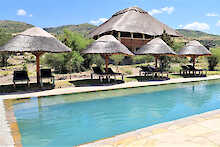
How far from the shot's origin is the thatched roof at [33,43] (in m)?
8.78

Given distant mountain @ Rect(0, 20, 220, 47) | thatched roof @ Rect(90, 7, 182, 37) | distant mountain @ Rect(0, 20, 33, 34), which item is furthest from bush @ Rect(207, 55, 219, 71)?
distant mountain @ Rect(0, 20, 33, 34)

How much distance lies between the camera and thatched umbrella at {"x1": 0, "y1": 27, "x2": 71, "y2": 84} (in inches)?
346

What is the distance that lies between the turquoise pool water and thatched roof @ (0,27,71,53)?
2743 millimetres

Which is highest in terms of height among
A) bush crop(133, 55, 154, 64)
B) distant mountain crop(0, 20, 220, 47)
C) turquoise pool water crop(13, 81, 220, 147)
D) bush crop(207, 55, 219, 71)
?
distant mountain crop(0, 20, 220, 47)

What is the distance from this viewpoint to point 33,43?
29.8 feet

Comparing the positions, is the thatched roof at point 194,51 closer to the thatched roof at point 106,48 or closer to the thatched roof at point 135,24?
the thatched roof at point 106,48

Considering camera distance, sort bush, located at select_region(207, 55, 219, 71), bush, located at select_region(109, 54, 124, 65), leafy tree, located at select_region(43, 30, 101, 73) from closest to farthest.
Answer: leafy tree, located at select_region(43, 30, 101, 73), bush, located at select_region(207, 55, 219, 71), bush, located at select_region(109, 54, 124, 65)

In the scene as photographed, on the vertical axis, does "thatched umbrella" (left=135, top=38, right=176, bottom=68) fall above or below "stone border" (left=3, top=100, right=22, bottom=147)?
above

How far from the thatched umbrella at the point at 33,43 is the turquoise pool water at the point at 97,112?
274 cm

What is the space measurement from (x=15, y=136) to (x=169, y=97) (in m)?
6.28

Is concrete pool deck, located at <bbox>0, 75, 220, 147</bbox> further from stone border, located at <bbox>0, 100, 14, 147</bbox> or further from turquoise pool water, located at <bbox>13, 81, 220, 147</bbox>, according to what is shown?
turquoise pool water, located at <bbox>13, 81, 220, 147</bbox>

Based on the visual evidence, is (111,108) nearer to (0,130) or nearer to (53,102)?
(53,102)

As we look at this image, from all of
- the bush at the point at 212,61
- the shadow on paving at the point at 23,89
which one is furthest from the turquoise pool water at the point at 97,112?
the bush at the point at 212,61

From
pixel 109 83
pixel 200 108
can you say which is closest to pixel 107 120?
pixel 200 108
